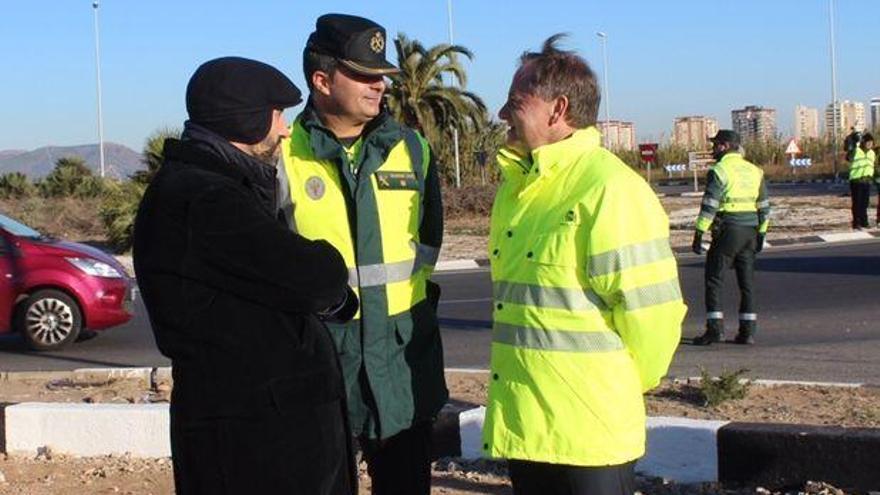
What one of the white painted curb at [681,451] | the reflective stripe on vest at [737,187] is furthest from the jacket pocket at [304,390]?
the reflective stripe on vest at [737,187]

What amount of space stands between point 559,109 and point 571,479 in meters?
1.02

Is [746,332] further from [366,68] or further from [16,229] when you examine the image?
[366,68]

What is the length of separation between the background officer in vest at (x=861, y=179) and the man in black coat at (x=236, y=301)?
21.3 meters

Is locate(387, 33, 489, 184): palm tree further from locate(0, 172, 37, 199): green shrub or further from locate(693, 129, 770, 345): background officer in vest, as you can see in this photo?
locate(693, 129, 770, 345): background officer in vest

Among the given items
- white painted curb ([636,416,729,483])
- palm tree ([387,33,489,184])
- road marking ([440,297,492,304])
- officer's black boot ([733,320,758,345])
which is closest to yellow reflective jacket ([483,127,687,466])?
white painted curb ([636,416,729,483])

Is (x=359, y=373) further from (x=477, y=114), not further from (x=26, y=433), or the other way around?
(x=477, y=114)

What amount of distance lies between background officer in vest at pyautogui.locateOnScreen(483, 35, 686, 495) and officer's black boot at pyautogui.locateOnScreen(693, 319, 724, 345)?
25.0 ft

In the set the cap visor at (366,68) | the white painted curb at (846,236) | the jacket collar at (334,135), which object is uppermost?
the cap visor at (366,68)

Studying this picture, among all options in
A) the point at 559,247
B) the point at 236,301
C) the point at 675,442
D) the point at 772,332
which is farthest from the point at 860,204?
the point at 236,301

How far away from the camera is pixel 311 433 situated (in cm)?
303

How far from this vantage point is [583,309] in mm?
3363

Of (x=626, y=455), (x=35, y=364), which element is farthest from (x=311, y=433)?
(x=35, y=364)

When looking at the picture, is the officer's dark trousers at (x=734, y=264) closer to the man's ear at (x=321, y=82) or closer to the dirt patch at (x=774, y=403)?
the dirt patch at (x=774, y=403)

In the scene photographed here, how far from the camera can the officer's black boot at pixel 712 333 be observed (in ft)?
35.7
